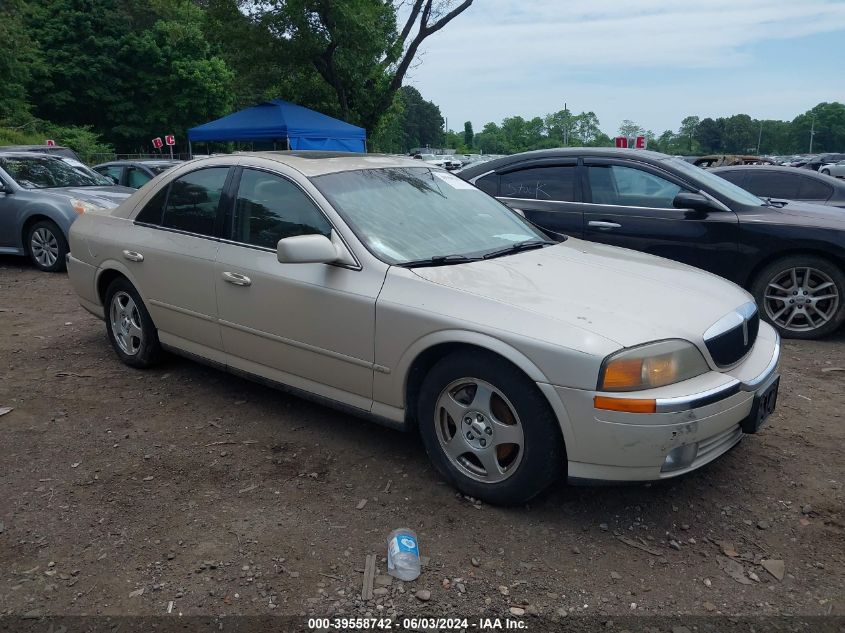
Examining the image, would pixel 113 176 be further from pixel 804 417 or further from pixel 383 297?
pixel 804 417

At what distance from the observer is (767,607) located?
254 centimetres

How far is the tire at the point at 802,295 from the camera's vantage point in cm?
567

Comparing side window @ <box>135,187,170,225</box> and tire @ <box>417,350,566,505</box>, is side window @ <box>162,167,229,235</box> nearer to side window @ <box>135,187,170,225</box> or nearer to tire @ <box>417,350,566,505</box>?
side window @ <box>135,187,170,225</box>

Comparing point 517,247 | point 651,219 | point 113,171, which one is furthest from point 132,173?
point 517,247

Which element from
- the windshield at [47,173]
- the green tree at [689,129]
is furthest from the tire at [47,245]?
the green tree at [689,129]

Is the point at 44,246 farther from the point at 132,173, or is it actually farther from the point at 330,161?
the point at 330,161

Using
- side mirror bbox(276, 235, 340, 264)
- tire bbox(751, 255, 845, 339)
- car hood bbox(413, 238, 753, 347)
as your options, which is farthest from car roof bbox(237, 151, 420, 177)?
tire bbox(751, 255, 845, 339)

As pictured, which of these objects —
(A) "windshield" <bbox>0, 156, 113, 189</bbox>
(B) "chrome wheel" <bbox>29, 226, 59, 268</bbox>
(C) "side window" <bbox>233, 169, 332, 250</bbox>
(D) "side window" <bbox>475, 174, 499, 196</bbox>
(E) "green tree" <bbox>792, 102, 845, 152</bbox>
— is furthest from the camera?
(E) "green tree" <bbox>792, 102, 845, 152</bbox>

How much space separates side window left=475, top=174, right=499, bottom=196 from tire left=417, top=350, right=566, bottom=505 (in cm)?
393

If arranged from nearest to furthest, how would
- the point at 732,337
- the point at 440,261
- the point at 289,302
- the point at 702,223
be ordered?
the point at 732,337, the point at 440,261, the point at 289,302, the point at 702,223

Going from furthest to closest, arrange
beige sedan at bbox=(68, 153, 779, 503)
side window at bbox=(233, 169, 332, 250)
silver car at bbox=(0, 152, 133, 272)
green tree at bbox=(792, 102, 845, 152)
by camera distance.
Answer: green tree at bbox=(792, 102, 845, 152) → silver car at bbox=(0, 152, 133, 272) → side window at bbox=(233, 169, 332, 250) → beige sedan at bbox=(68, 153, 779, 503)

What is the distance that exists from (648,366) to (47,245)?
8378 millimetres

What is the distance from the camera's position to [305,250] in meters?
3.34

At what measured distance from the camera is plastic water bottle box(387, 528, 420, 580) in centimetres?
271
